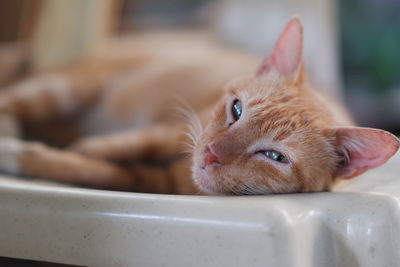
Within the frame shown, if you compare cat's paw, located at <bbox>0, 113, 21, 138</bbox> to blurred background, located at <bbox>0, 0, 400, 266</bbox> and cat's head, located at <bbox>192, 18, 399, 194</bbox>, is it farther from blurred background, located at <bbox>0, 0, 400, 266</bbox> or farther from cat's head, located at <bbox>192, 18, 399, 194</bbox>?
cat's head, located at <bbox>192, 18, 399, 194</bbox>

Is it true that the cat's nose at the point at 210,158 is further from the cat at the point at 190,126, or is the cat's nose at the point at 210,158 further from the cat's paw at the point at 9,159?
the cat's paw at the point at 9,159

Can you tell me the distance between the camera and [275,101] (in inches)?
51.2

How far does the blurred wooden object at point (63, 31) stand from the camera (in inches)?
96.5

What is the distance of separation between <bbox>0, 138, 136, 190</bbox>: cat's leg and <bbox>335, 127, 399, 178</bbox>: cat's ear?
727 mm

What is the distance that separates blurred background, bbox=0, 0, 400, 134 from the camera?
248 cm

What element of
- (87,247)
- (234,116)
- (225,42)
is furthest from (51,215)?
(225,42)

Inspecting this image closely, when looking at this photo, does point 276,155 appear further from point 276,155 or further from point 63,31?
point 63,31

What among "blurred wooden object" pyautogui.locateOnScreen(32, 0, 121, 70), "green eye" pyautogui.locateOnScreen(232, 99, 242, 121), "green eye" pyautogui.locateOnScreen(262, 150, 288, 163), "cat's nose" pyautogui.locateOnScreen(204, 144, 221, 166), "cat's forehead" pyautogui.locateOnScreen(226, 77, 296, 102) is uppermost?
"cat's forehead" pyautogui.locateOnScreen(226, 77, 296, 102)

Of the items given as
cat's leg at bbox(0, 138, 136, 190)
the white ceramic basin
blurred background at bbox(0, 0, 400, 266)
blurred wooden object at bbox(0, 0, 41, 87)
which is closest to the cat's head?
the white ceramic basin

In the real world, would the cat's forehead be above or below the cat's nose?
above

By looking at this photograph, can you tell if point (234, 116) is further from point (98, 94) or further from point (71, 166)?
point (98, 94)

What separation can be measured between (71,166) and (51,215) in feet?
1.97

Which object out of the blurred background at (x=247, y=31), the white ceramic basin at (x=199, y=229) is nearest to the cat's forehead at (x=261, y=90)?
the white ceramic basin at (x=199, y=229)

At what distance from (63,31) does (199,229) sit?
1.82 m
